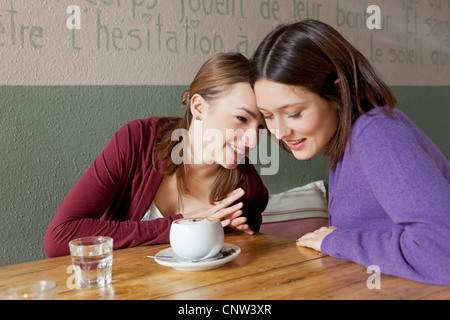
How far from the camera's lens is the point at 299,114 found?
A: 1.01m

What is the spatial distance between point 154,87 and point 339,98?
93 centimetres

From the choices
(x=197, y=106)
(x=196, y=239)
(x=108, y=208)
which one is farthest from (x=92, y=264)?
(x=197, y=106)

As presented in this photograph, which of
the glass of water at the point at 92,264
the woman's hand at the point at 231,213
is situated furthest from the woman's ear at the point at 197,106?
the glass of water at the point at 92,264

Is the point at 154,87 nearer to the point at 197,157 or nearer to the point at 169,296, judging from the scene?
the point at 197,157

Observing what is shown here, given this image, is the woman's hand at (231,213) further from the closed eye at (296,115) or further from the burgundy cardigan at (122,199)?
the closed eye at (296,115)

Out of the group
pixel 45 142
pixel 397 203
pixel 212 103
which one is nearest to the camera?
pixel 397 203

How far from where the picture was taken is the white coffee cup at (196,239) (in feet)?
2.80

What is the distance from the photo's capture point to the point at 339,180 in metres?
1.03

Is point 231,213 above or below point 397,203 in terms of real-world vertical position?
below

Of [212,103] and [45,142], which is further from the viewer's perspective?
[45,142]

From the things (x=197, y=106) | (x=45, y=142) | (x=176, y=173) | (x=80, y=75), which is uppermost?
(x=80, y=75)

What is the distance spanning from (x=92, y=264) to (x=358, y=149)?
0.56 m

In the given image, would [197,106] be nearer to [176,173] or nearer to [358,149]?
[176,173]
